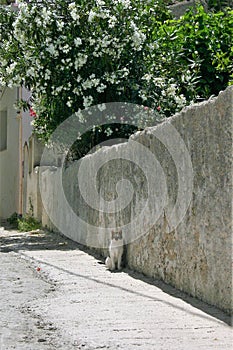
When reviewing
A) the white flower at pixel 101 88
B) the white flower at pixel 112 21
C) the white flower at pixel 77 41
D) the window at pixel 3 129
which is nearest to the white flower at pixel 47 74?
the white flower at pixel 77 41

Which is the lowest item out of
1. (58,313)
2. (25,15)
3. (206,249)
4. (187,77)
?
(58,313)

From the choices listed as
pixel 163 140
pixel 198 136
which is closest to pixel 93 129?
pixel 163 140

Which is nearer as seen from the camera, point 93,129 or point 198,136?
point 198,136

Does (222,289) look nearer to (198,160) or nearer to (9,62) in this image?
(198,160)

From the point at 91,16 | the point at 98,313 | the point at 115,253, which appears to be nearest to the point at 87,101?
the point at 91,16

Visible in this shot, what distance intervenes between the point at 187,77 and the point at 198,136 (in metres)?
7.25

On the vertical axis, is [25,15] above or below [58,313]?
above

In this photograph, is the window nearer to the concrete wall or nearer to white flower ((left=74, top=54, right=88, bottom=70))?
white flower ((left=74, top=54, right=88, bottom=70))

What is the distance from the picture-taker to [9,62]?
13695 millimetres

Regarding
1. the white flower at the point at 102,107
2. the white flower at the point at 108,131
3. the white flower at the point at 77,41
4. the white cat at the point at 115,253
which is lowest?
the white cat at the point at 115,253

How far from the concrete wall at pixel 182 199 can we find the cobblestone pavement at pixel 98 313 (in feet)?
0.75

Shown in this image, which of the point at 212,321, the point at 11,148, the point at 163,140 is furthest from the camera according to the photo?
the point at 11,148

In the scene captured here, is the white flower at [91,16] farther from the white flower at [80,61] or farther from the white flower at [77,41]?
the white flower at [80,61]

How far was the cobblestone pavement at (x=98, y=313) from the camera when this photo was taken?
523 centimetres
